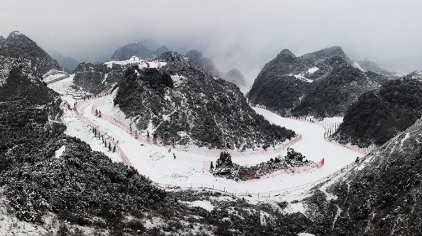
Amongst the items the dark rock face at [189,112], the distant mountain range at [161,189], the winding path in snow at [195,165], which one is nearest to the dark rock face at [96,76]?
the dark rock face at [189,112]

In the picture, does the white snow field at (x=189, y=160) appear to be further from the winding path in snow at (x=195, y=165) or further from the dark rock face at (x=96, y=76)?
the dark rock face at (x=96, y=76)

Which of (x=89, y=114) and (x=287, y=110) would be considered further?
(x=287, y=110)

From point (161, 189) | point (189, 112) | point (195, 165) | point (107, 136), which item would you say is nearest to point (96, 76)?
point (189, 112)

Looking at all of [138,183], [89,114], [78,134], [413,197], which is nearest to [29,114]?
[78,134]

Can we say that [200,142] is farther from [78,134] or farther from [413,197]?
[413,197]

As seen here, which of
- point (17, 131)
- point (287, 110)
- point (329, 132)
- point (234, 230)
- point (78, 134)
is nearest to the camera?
point (234, 230)

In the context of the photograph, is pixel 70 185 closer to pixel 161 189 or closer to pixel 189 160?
pixel 161 189

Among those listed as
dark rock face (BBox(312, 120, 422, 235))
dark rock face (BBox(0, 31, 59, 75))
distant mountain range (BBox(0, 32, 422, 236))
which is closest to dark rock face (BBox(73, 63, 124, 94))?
dark rock face (BBox(0, 31, 59, 75))
